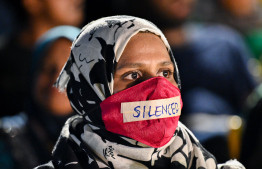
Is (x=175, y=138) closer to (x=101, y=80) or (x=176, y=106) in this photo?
(x=176, y=106)

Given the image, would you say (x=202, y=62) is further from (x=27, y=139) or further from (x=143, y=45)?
(x=143, y=45)

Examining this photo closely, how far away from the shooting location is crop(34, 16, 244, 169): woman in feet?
8.47

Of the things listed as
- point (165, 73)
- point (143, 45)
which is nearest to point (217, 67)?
point (165, 73)

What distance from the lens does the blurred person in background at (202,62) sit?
4618mm

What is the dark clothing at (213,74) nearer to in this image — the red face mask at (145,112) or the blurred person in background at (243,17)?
the blurred person in background at (243,17)

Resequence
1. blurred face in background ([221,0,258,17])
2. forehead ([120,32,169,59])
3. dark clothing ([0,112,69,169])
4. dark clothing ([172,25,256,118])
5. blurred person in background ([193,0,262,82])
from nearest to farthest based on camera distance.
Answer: forehead ([120,32,169,59]) < dark clothing ([0,112,69,169]) < dark clothing ([172,25,256,118]) < blurred person in background ([193,0,262,82]) < blurred face in background ([221,0,258,17])

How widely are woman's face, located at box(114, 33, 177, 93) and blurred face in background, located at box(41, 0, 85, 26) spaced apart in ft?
8.28

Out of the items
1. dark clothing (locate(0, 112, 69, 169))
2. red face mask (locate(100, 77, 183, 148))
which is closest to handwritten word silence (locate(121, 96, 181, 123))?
red face mask (locate(100, 77, 183, 148))

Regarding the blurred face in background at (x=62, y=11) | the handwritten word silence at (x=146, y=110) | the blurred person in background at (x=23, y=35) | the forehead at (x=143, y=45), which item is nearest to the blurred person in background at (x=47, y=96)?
the blurred person in background at (x=23, y=35)

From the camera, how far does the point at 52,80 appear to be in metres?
4.34

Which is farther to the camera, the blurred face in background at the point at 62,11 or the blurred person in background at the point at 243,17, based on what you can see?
the blurred person in background at the point at 243,17

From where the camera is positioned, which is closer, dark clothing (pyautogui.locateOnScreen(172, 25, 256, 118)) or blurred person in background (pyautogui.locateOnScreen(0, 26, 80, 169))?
blurred person in background (pyautogui.locateOnScreen(0, 26, 80, 169))

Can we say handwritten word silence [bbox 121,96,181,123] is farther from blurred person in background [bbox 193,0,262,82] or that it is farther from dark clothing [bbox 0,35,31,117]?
blurred person in background [bbox 193,0,262,82]

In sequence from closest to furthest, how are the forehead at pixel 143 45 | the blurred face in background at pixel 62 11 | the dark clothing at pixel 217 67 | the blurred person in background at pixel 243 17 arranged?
the forehead at pixel 143 45 < the dark clothing at pixel 217 67 < the blurred face in background at pixel 62 11 < the blurred person in background at pixel 243 17
